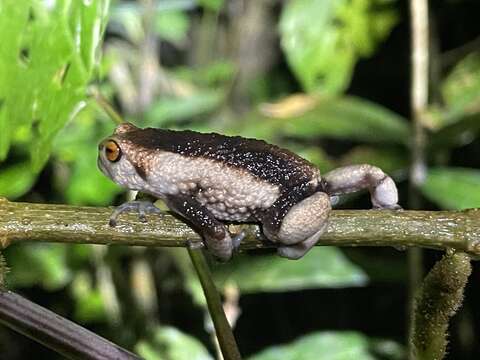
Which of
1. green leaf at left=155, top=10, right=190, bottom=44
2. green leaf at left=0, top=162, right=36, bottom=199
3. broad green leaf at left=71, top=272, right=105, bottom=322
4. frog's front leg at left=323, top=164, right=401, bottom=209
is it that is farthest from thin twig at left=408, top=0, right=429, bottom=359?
green leaf at left=155, top=10, right=190, bottom=44

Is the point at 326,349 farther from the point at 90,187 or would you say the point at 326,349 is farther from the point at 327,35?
the point at 327,35

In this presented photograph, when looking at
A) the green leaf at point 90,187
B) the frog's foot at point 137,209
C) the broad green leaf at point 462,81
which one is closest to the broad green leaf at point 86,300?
the green leaf at point 90,187

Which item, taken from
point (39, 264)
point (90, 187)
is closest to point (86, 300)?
point (39, 264)

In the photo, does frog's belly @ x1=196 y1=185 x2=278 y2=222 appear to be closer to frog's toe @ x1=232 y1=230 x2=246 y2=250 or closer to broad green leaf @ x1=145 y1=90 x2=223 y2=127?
frog's toe @ x1=232 y1=230 x2=246 y2=250

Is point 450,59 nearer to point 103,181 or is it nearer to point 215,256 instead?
point 103,181

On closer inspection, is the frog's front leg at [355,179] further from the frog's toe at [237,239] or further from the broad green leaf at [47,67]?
the broad green leaf at [47,67]
